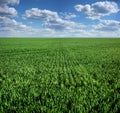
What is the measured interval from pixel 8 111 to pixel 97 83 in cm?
437

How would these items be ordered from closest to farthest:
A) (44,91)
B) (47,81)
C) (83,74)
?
1. (44,91)
2. (47,81)
3. (83,74)

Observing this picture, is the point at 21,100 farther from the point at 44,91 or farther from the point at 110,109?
the point at 110,109

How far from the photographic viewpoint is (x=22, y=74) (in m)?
11.3

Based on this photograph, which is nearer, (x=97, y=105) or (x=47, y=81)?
(x=97, y=105)

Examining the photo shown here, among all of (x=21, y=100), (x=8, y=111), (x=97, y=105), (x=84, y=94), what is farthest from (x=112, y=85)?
(x=8, y=111)

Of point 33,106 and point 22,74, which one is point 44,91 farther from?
point 22,74

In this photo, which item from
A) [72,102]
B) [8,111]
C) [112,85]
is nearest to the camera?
[8,111]

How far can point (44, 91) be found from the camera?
7.89 m

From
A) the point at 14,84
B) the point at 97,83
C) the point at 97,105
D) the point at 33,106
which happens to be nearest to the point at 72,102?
the point at 97,105

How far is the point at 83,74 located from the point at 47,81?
2.48 metres

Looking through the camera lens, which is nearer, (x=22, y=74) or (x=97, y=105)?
(x=97, y=105)

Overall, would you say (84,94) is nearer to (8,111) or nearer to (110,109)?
(110,109)

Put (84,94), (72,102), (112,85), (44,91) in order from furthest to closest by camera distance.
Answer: (112,85)
(44,91)
(84,94)
(72,102)

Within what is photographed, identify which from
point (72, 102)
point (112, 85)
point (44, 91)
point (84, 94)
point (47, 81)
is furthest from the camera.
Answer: point (47, 81)
